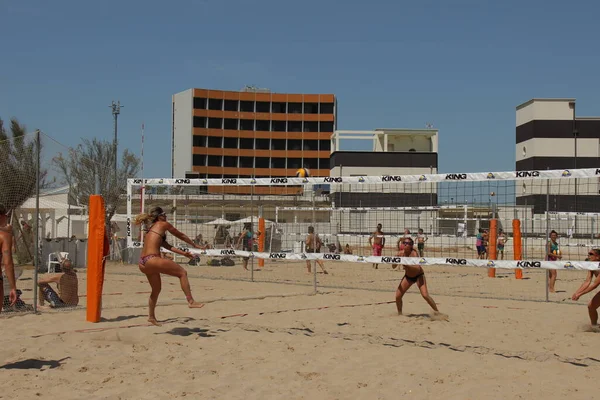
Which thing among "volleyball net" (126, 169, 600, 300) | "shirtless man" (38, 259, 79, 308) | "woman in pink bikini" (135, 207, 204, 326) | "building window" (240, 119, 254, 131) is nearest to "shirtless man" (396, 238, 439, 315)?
"volleyball net" (126, 169, 600, 300)

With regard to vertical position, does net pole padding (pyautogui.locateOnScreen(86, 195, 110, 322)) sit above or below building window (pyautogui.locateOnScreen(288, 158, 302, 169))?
below

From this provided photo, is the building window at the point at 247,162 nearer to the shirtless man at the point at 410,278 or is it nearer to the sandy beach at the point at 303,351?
the sandy beach at the point at 303,351

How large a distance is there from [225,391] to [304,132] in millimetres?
64552

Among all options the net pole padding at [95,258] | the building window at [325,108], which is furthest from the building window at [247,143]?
the net pole padding at [95,258]

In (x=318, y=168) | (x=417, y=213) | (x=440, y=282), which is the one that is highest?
(x=318, y=168)

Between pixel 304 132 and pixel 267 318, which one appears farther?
pixel 304 132

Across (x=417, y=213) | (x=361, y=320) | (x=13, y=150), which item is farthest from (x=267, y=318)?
(x=417, y=213)

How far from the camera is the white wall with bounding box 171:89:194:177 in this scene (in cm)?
6769

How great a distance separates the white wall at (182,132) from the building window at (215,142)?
1996mm

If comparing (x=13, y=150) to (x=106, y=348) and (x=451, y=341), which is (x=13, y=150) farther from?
(x=451, y=341)

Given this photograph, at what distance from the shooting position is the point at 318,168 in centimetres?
6931

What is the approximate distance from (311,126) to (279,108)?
3780mm

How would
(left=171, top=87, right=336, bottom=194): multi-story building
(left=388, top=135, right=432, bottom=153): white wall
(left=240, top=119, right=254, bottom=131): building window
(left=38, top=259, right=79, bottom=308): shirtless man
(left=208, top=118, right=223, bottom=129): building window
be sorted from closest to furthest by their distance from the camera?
(left=38, top=259, right=79, bottom=308): shirtless man < (left=388, top=135, right=432, bottom=153): white wall < (left=171, top=87, right=336, bottom=194): multi-story building < (left=208, top=118, right=223, bottom=129): building window < (left=240, top=119, right=254, bottom=131): building window

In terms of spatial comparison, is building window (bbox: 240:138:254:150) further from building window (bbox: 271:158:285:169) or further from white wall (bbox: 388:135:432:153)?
white wall (bbox: 388:135:432:153)
